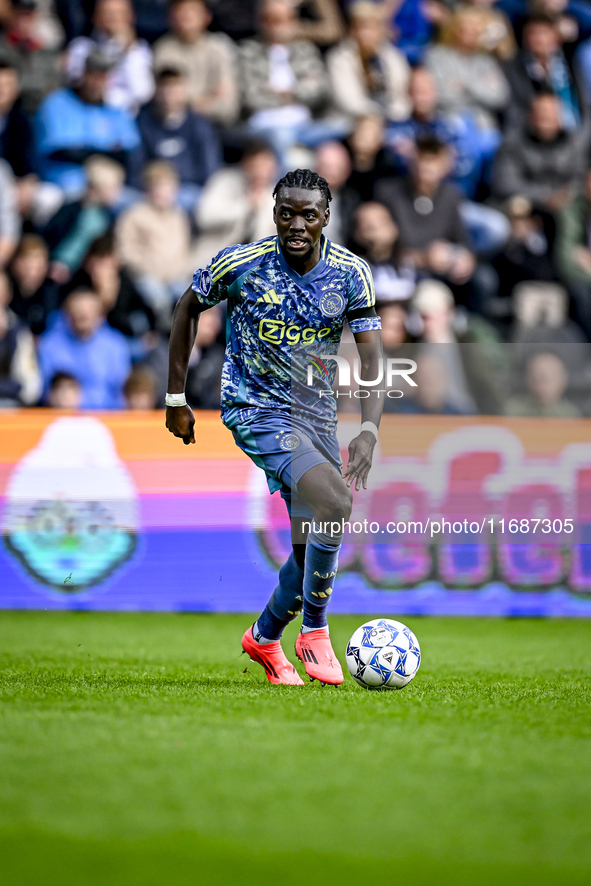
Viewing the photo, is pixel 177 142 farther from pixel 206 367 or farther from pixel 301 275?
pixel 301 275

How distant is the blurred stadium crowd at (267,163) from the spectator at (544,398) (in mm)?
445

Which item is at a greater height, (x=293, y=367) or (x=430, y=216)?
(x=430, y=216)

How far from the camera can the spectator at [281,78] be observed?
11883 millimetres

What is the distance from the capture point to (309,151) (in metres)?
11.7

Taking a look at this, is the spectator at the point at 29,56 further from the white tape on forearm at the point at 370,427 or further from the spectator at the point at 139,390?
the white tape on forearm at the point at 370,427

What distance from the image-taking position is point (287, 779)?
3260 mm

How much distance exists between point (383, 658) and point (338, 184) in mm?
7277

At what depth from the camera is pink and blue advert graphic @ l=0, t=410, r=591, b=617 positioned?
8383mm

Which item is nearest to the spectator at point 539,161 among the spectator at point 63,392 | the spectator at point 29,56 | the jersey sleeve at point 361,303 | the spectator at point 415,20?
the spectator at point 415,20

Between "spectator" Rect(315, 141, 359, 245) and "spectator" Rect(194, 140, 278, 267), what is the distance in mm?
551

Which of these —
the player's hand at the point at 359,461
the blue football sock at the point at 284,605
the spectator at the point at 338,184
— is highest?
the spectator at the point at 338,184

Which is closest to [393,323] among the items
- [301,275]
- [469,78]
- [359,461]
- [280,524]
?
[280,524]

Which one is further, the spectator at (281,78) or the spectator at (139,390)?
the spectator at (281,78)

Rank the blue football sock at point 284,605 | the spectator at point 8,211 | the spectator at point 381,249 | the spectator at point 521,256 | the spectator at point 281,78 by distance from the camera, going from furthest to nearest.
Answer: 1. the spectator at point 281,78
2. the spectator at point 521,256
3. the spectator at point 8,211
4. the spectator at point 381,249
5. the blue football sock at point 284,605
